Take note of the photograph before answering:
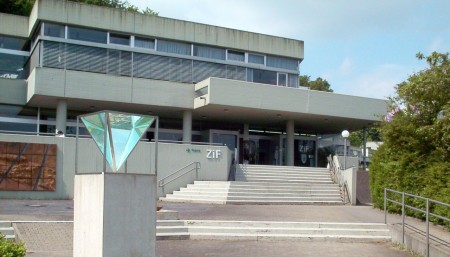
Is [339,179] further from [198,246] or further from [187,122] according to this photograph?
[198,246]

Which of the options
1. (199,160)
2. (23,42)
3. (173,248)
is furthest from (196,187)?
(23,42)

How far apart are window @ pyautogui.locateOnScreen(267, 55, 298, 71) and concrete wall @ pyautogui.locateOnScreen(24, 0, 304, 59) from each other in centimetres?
31

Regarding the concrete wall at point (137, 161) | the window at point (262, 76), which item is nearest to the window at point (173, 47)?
the window at point (262, 76)

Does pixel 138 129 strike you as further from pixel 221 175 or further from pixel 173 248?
pixel 221 175

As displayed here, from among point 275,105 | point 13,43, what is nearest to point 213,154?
point 275,105

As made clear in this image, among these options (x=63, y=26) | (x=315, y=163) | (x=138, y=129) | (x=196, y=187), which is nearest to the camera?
(x=138, y=129)

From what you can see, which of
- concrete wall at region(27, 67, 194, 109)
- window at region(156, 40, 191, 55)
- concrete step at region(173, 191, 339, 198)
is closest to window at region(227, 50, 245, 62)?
window at region(156, 40, 191, 55)

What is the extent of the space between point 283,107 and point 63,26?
11658 millimetres

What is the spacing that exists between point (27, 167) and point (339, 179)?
13.3m

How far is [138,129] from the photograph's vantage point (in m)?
7.78

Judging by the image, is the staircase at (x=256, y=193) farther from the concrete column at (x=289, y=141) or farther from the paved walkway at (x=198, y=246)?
the concrete column at (x=289, y=141)

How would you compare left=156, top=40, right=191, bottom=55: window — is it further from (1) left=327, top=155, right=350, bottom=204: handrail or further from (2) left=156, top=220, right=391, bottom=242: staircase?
(2) left=156, top=220, right=391, bottom=242: staircase

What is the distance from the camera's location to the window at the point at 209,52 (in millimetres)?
28500

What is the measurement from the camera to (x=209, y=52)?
94.5 ft
